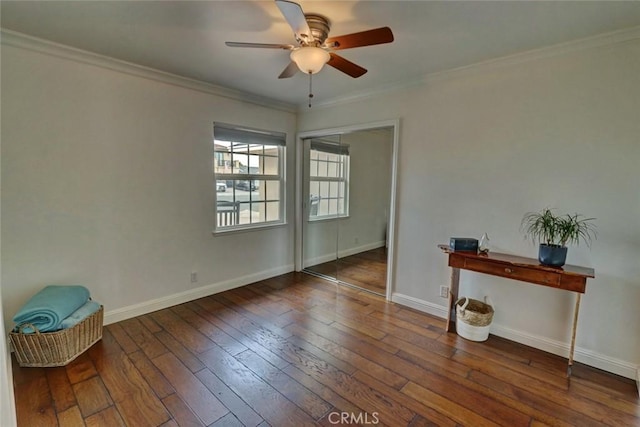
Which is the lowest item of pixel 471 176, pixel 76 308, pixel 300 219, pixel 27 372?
pixel 27 372

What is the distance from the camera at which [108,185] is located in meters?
2.71

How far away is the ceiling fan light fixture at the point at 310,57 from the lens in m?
1.89

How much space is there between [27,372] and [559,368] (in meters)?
3.82

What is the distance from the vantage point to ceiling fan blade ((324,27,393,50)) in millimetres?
1687

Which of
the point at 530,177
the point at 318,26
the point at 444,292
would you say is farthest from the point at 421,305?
the point at 318,26

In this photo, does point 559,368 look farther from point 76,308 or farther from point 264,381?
point 76,308

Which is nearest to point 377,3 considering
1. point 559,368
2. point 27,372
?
point 559,368

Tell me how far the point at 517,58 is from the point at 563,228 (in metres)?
1.41

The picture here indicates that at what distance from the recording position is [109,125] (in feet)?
8.77

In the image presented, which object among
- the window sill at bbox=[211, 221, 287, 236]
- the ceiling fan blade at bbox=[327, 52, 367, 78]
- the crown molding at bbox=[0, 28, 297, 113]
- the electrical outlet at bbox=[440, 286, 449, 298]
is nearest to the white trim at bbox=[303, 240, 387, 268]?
the window sill at bbox=[211, 221, 287, 236]

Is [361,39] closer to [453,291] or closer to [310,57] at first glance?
[310,57]

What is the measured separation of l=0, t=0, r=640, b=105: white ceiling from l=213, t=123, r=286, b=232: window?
0.96m

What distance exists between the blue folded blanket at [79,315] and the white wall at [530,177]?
9.35 feet

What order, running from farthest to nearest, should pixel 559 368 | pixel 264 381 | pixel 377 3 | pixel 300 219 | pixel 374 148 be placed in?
pixel 300 219
pixel 374 148
pixel 559 368
pixel 264 381
pixel 377 3
